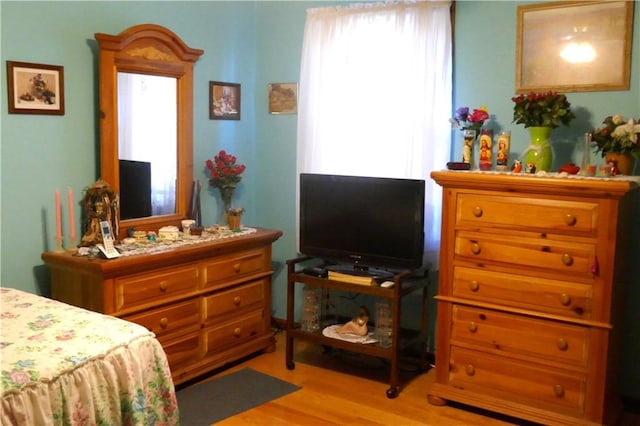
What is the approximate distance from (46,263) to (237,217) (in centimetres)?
117

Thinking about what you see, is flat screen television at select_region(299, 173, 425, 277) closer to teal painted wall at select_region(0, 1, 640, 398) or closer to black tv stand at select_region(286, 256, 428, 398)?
black tv stand at select_region(286, 256, 428, 398)

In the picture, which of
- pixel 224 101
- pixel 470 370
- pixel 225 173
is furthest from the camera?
pixel 224 101

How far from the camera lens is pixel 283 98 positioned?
4.39 m

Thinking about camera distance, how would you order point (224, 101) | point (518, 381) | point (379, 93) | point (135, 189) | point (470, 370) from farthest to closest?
point (224, 101) < point (379, 93) < point (135, 189) < point (470, 370) < point (518, 381)

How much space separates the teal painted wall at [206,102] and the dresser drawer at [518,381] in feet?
1.79

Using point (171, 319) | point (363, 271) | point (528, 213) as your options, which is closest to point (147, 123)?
point (171, 319)

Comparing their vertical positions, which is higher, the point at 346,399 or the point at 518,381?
the point at 518,381

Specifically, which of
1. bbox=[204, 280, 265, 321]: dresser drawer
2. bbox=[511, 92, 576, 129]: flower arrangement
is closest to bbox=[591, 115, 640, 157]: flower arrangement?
bbox=[511, 92, 576, 129]: flower arrangement

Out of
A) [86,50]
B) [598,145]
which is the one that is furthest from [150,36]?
[598,145]

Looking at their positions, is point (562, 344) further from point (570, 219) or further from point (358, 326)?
point (358, 326)

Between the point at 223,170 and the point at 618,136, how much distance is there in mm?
2314

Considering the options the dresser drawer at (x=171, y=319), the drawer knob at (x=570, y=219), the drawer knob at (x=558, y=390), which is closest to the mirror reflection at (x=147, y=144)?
the dresser drawer at (x=171, y=319)

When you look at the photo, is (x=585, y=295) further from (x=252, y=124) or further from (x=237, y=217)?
(x=252, y=124)

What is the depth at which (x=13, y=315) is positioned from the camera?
2465 millimetres
